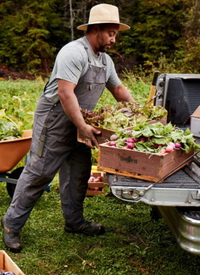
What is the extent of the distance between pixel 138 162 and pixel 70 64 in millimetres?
1064

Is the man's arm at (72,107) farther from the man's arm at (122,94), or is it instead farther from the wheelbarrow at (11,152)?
the wheelbarrow at (11,152)

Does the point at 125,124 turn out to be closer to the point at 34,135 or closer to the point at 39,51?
the point at 34,135

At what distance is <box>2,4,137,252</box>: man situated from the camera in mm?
3232

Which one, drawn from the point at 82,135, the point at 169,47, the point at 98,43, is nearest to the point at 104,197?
the point at 82,135

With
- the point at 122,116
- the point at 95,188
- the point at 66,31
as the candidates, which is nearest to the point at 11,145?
the point at 95,188

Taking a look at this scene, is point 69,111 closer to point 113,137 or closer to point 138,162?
point 113,137

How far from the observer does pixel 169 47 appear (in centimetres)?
2359

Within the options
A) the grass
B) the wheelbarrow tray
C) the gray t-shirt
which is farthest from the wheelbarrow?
the gray t-shirt

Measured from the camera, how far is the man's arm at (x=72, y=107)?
3.20 meters

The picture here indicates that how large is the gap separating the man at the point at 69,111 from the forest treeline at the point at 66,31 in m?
19.2

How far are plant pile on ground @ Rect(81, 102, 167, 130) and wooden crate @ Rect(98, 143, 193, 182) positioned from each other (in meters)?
0.39

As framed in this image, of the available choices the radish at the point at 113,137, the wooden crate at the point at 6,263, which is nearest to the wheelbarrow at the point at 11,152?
the wooden crate at the point at 6,263

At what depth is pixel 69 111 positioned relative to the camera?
3.23m

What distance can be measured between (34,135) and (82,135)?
2.00 feet
